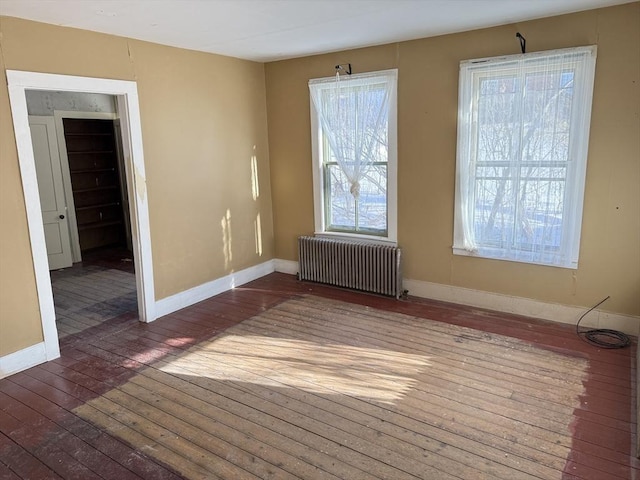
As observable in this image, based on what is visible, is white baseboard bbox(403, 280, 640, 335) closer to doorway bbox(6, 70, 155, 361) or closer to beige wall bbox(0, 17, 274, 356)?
beige wall bbox(0, 17, 274, 356)

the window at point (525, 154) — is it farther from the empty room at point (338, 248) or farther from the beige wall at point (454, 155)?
the beige wall at point (454, 155)

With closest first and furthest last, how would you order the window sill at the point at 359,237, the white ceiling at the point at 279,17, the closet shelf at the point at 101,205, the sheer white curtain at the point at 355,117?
the white ceiling at the point at 279,17 < the sheer white curtain at the point at 355,117 < the window sill at the point at 359,237 < the closet shelf at the point at 101,205

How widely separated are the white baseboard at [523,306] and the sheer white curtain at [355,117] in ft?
4.62

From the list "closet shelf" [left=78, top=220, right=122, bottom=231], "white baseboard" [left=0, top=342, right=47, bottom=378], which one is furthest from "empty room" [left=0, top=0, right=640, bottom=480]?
"closet shelf" [left=78, top=220, right=122, bottom=231]

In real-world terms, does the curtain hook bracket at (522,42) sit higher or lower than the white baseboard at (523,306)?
higher

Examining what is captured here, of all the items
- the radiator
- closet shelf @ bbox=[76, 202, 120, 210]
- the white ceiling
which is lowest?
the radiator

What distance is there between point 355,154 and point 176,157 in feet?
6.52

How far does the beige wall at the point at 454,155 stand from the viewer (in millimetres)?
3682

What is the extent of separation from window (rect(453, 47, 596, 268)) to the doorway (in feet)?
10.5

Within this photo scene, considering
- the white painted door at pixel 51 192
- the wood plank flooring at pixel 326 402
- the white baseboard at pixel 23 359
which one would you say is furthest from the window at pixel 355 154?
the white painted door at pixel 51 192

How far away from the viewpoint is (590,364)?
3447 millimetres

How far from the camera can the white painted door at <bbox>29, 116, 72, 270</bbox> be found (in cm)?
645

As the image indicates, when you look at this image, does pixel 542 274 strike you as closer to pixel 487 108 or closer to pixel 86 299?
pixel 487 108

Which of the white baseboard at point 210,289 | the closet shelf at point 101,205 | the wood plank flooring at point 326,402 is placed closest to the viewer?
the wood plank flooring at point 326,402
